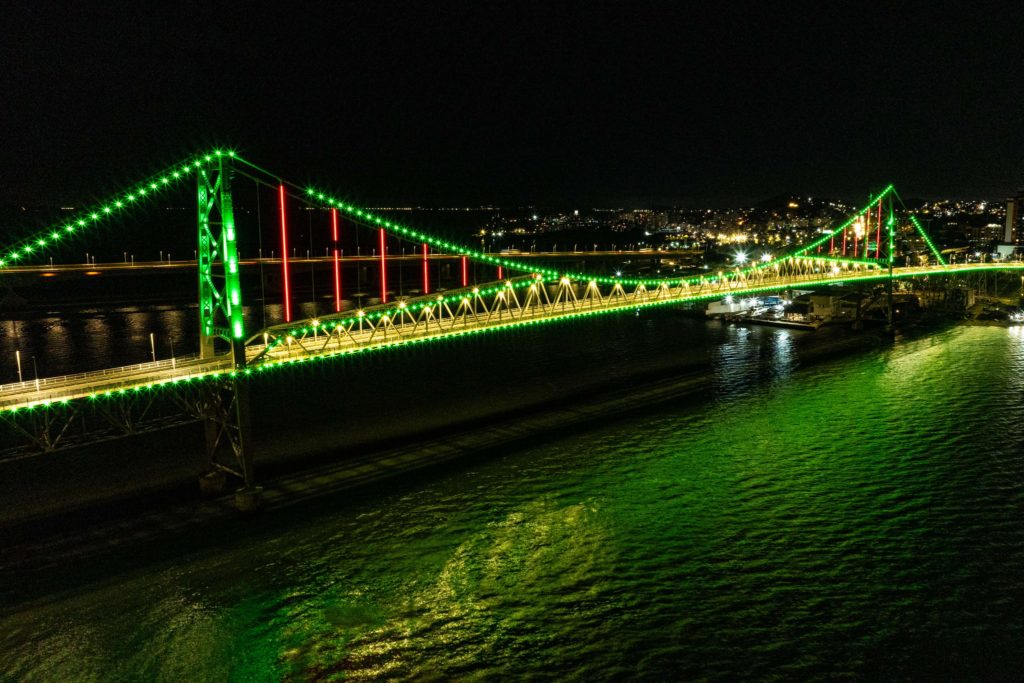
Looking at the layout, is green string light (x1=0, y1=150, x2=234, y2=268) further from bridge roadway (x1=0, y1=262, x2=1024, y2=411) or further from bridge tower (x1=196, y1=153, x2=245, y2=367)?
bridge roadway (x1=0, y1=262, x2=1024, y2=411)

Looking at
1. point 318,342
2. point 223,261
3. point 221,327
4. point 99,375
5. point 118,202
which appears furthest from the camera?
point 318,342

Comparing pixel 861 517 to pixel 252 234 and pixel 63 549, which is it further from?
pixel 252 234

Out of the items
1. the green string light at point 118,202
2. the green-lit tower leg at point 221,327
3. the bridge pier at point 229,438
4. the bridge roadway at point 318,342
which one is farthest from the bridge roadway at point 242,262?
the bridge pier at point 229,438

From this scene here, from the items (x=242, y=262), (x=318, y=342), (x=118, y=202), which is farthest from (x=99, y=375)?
(x=242, y=262)

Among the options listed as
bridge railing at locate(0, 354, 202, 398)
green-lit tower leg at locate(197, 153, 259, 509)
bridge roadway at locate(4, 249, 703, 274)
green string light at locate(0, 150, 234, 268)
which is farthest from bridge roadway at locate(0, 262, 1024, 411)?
bridge roadway at locate(4, 249, 703, 274)

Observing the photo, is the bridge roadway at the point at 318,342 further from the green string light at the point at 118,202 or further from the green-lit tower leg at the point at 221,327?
the green string light at the point at 118,202

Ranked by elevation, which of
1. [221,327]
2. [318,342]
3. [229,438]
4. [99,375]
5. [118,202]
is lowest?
[229,438]

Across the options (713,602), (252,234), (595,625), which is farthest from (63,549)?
(252,234)

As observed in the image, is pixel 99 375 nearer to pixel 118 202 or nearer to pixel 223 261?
pixel 223 261

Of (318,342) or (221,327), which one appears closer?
(221,327)
